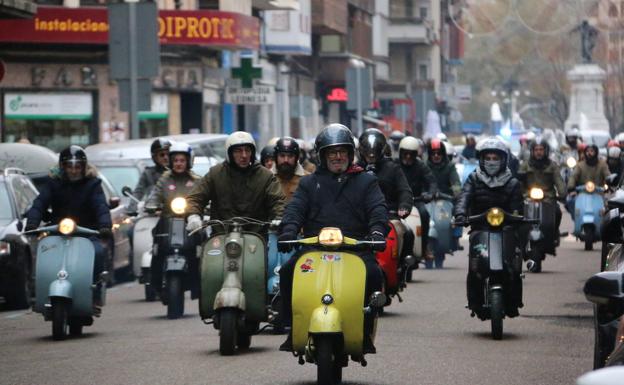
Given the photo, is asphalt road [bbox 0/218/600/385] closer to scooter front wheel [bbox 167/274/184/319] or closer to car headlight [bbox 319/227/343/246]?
scooter front wheel [bbox 167/274/184/319]

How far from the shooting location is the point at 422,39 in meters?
108

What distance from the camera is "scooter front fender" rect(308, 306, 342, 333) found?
11188 millimetres

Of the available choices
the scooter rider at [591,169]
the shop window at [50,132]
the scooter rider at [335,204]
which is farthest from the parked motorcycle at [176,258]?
the shop window at [50,132]

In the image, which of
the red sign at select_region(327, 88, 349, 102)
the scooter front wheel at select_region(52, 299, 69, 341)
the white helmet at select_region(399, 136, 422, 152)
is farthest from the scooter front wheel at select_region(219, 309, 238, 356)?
the red sign at select_region(327, 88, 349, 102)

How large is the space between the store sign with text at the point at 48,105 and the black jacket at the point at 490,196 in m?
30.5

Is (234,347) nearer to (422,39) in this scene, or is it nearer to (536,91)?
(422,39)

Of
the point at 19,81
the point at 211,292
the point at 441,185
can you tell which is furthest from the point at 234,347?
the point at 19,81

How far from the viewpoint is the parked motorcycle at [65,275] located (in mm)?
15773

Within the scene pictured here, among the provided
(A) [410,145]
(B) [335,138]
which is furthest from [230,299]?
(A) [410,145]

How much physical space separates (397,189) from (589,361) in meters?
4.93

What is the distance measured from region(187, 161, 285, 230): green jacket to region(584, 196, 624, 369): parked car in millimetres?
4462

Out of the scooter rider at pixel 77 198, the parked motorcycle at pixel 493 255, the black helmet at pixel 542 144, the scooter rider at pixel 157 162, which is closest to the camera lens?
the parked motorcycle at pixel 493 255

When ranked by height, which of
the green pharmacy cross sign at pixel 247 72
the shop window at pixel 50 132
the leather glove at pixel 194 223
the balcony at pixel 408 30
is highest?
the balcony at pixel 408 30

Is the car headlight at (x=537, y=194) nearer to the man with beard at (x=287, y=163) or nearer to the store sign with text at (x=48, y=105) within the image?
the man with beard at (x=287, y=163)
